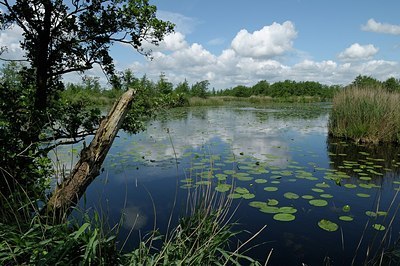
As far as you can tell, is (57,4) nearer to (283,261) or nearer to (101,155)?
(101,155)

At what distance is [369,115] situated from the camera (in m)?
10.9

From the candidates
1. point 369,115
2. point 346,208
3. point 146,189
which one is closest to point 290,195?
point 346,208

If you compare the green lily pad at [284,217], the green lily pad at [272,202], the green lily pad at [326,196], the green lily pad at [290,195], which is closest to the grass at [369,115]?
the green lily pad at [326,196]

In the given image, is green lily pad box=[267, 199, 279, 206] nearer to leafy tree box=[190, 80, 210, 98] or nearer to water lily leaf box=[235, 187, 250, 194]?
water lily leaf box=[235, 187, 250, 194]

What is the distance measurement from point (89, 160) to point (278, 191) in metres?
4.54

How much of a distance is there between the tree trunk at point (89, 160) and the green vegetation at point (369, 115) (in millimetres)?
10968

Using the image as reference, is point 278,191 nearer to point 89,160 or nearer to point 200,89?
point 89,160

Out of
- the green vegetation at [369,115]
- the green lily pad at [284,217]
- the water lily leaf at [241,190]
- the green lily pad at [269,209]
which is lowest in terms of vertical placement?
the green lily pad at [284,217]

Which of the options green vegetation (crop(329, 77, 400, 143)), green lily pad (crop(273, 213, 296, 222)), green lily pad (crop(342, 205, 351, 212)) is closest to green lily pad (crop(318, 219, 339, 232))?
green lily pad (crop(273, 213, 296, 222))

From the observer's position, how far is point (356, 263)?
3688 millimetres

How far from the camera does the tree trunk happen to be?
2.50 m

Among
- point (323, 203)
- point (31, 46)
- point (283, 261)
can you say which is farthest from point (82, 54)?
point (323, 203)

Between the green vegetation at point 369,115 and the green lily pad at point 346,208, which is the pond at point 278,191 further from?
the green vegetation at point 369,115

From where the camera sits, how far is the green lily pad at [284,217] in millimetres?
4732
